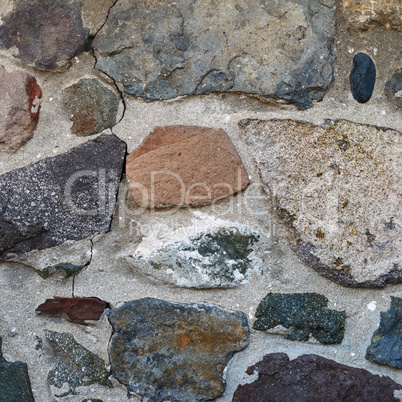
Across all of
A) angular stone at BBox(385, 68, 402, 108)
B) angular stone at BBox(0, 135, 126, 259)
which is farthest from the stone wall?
angular stone at BBox(385, 68, 402, 108)

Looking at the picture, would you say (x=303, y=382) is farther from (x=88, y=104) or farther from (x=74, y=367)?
(x=88, y=104)

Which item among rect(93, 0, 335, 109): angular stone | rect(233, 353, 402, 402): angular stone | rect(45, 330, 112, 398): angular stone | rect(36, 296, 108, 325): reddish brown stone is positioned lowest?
rect(233, 353, 402, 402): angular stone

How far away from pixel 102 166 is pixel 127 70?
185mm

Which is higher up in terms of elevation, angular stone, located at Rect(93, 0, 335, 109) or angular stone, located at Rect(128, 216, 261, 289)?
angular stone, located at Rect(93, 0, 335, 109)

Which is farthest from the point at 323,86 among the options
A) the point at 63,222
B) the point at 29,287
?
the point at 29,287

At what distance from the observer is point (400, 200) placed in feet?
2.96

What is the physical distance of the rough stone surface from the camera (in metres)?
0.84

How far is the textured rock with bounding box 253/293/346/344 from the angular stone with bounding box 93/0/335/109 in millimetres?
396

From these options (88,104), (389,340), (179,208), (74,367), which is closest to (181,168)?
(179,208)

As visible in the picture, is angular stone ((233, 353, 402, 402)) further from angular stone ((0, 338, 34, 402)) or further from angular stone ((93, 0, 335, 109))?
angular stone ((93, 0, 335, 109))

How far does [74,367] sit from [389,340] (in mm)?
613

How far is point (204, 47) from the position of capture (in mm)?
859

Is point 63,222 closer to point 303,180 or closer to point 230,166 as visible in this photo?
point 230,166

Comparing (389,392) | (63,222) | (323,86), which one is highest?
(323,86)
